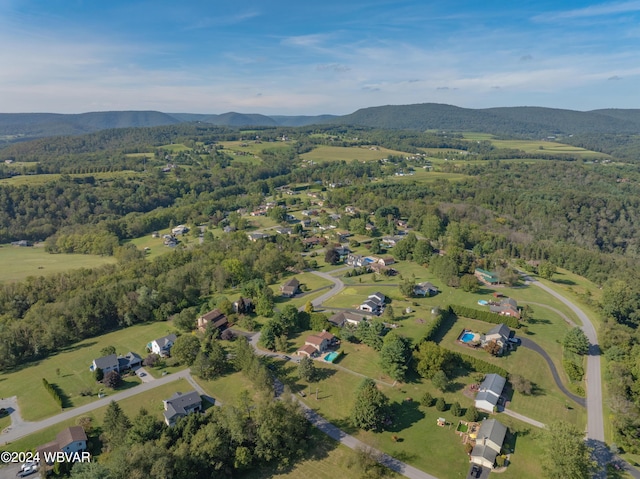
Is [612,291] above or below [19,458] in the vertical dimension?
above

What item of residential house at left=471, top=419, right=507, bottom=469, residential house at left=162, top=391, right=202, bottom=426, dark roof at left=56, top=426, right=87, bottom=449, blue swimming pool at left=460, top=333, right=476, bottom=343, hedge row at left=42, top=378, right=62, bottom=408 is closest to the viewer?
residential house at left=471, top=419, right=507, bottom=469

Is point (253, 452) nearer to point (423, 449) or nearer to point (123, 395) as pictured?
point (423, 449)

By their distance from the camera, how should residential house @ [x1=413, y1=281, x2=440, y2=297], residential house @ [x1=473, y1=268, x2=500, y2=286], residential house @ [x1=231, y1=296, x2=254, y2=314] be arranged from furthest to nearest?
residential house @ [x1=473, y1=268, x2=500, y2=286] → residential house @ [x1=413, y1=281, x2=440, y2=297] → residential house @ [x1=231, y1=296, x2=254, y2=314]

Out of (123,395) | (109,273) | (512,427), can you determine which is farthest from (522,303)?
(109,273)

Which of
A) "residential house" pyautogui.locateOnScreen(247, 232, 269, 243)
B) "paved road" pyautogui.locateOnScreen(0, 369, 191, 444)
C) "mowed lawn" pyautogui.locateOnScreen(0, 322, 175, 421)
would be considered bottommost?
"mowed lawn" pyautogui.locateOnScreen(0, 322, 175, 421)

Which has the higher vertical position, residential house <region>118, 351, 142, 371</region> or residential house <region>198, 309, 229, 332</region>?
residential house <region>198, 309, 229, 332</region>

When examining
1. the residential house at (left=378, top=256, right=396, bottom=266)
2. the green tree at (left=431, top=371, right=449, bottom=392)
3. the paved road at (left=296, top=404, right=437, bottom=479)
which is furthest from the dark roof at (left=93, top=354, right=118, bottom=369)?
the residential house at (left=378, top=256, right=396, bottom=266)

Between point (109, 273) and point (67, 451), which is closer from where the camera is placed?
point (67, 451)

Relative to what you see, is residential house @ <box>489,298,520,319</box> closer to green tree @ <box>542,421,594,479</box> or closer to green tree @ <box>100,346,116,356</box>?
green tree @ <box>542,421,594,479</box>
